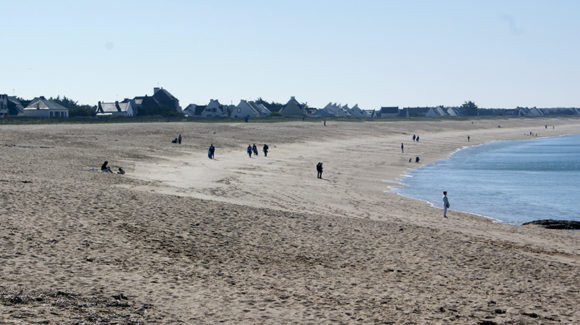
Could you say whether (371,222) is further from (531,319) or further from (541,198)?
(541,198)

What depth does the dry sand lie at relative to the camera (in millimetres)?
10227

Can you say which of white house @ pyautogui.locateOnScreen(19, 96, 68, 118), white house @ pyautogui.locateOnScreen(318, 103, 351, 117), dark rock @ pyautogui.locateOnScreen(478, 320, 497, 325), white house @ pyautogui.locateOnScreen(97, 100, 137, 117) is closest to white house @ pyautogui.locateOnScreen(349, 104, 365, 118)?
white house @ pyautogui.locateOnScreen(318, 103, 351, 117)

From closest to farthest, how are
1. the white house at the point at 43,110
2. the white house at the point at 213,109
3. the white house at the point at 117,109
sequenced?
1. the white house at the point at 43,110
2. the white house at the point at 117,109
3. the white house at the point at 213,109

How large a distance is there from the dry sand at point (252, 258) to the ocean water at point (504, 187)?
3.87 meters

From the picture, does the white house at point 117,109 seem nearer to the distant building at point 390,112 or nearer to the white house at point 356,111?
the white house at point 356,111

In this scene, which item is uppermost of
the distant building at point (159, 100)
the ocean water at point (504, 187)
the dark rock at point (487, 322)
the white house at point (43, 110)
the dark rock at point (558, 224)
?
the distant building at point (159, 100)

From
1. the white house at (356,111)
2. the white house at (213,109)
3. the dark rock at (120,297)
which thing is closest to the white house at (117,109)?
the white house at (213,109)

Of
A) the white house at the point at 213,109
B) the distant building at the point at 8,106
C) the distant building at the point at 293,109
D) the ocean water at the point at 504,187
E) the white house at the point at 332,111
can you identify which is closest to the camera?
the ocean water at the point at 504,187

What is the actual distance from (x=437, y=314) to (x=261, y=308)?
2987 millimetres

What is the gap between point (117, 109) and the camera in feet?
348

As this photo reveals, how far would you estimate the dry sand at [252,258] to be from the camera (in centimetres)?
1023

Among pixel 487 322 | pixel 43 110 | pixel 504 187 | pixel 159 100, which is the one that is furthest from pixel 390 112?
pixel 487 322

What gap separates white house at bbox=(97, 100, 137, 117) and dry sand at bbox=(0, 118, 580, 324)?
7986cm

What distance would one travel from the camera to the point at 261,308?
10.4m
